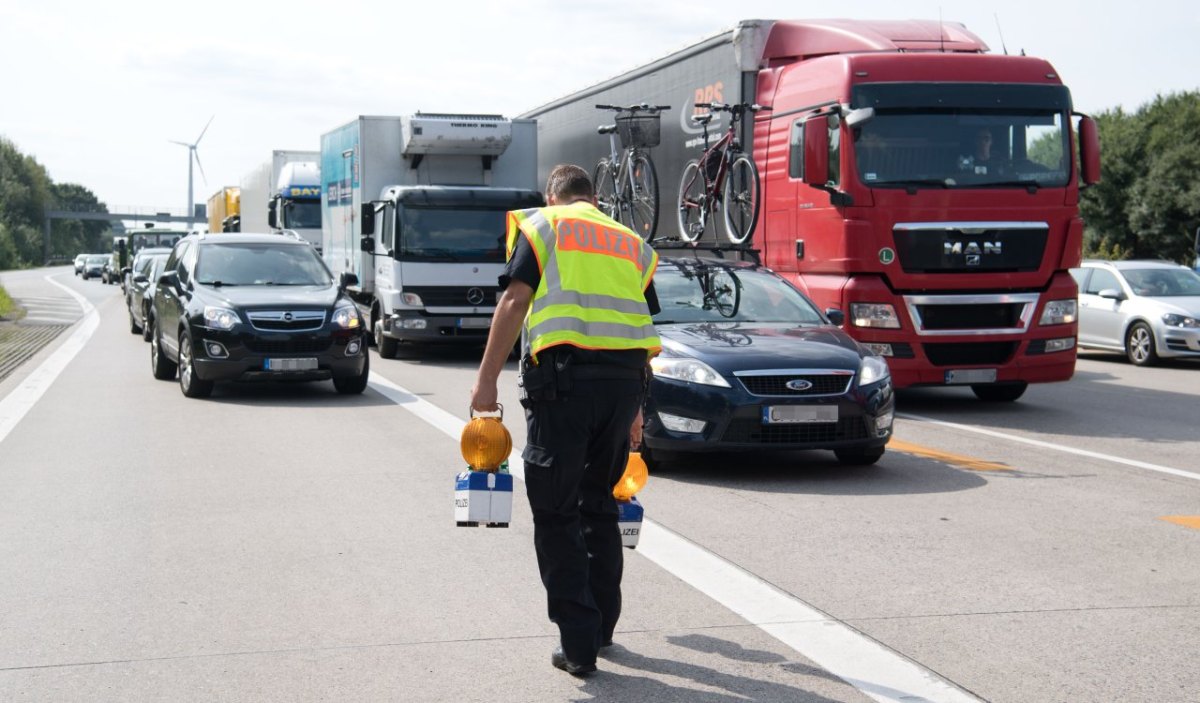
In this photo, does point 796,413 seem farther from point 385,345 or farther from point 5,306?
point 5,306

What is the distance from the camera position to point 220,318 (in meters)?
14.2

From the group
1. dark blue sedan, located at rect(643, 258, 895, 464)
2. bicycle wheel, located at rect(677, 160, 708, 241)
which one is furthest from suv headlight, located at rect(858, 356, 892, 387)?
bicycle wheel, located at rect(677, 160, 708, 241)

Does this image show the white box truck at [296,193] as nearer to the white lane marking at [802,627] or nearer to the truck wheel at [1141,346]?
the truck wheel at [1141,346]

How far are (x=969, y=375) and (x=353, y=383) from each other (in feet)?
20.3

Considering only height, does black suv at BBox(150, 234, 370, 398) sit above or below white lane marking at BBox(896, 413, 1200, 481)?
above

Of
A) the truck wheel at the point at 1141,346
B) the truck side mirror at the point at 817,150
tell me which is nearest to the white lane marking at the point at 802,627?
the truck side mirror at the point at 817,150

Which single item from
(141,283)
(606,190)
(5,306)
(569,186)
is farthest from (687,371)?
(5,306)

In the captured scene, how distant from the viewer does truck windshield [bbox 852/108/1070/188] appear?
1272 cm

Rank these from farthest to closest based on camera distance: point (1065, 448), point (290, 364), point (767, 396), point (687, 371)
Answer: point (290, 364) → point (1065, 448) → point (687, 371) → point (767, 396)

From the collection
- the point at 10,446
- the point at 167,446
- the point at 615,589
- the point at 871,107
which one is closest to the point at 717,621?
the point at 615,589

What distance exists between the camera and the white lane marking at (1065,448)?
388 inches

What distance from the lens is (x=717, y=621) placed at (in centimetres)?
565

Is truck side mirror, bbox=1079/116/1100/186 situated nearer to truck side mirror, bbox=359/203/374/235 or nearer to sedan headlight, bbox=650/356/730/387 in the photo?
sedan headlight, bbox=650/356/730/387

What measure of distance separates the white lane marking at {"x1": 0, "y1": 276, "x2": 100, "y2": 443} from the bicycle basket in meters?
7.14
